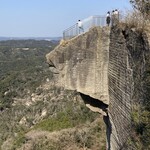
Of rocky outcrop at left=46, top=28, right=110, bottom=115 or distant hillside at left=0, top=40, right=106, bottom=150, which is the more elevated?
rocky outcrop at left=46, top=28, right=110, bottom=115

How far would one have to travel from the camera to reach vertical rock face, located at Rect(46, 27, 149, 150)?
11906 millimetres

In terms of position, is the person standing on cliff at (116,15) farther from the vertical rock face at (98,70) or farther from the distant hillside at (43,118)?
the distant hillside at (43,118)

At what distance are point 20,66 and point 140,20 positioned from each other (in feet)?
321

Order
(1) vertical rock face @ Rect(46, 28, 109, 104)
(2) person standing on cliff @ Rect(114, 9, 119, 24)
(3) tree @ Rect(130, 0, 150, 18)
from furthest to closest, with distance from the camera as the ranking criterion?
(1) vertical rock face @ Rect(46, 28, 109, 104) → (2) person standing on cliff @ Rect(114, 9, 119, 24) → (3) tree @ Rect(130, 0, 150, 18)

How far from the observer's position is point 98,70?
44.7ft

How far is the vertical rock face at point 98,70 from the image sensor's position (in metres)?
11.9

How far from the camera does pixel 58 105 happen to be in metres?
49.2

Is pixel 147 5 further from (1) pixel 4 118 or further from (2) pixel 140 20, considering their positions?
(1) pixel 4 118

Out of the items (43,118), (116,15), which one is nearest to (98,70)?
(116,15)

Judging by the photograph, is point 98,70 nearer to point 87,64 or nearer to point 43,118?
point 87,64

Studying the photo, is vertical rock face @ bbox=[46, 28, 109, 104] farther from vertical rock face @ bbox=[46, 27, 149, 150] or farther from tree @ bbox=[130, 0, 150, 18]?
tree @ bbox=[130, 0, 150, 18]

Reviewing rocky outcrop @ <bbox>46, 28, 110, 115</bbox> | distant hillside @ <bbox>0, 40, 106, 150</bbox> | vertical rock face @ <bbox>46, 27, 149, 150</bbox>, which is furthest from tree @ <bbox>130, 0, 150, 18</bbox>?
distant hillside @ <bbox>0, 40, 106, 150</bbox>

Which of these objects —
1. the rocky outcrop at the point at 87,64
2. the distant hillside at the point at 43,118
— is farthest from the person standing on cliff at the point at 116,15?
the distant hillside at the point at 43,118

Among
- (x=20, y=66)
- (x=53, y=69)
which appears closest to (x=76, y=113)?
(x=53, y=69)
